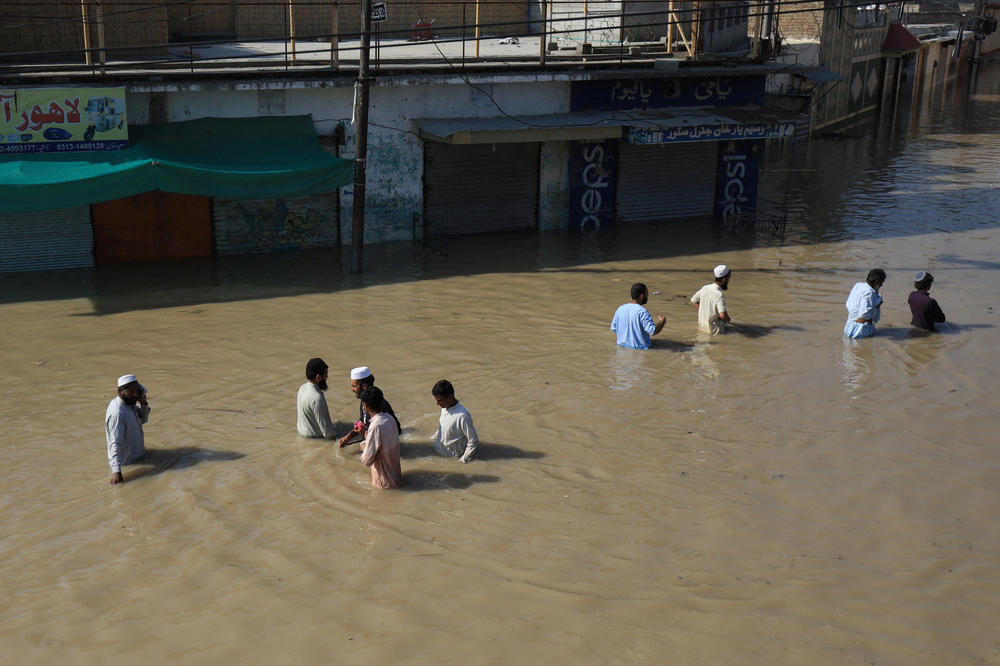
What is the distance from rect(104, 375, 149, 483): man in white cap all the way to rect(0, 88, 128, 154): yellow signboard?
7.52 meters

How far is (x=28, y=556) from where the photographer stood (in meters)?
7.26

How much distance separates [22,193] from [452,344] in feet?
21.4

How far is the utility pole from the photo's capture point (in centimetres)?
1473

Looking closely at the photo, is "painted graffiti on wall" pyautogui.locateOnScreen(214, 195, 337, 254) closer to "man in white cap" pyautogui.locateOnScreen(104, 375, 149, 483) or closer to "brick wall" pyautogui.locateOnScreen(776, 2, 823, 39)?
"man in white cap" pyautogui.locateOnScreen(104, 375, 149, 483)

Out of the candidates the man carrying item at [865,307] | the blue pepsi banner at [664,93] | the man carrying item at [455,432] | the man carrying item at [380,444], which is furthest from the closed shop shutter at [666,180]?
the man carrying item at [380,444]

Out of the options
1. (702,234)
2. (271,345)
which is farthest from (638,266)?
(271,345)

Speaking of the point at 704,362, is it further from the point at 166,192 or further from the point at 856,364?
the point at 166,192

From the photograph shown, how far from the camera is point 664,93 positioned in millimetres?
19531

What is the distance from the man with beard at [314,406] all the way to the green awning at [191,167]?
22.1 ft

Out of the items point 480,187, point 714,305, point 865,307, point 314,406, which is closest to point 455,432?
point 314,406

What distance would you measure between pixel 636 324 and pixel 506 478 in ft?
13.6

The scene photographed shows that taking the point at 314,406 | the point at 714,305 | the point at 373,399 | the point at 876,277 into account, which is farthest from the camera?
the point at 714,305

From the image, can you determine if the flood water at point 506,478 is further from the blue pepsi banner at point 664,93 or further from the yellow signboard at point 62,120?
the blue pepsi banner at point 664,93

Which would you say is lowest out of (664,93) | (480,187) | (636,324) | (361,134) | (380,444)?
(380,444)
